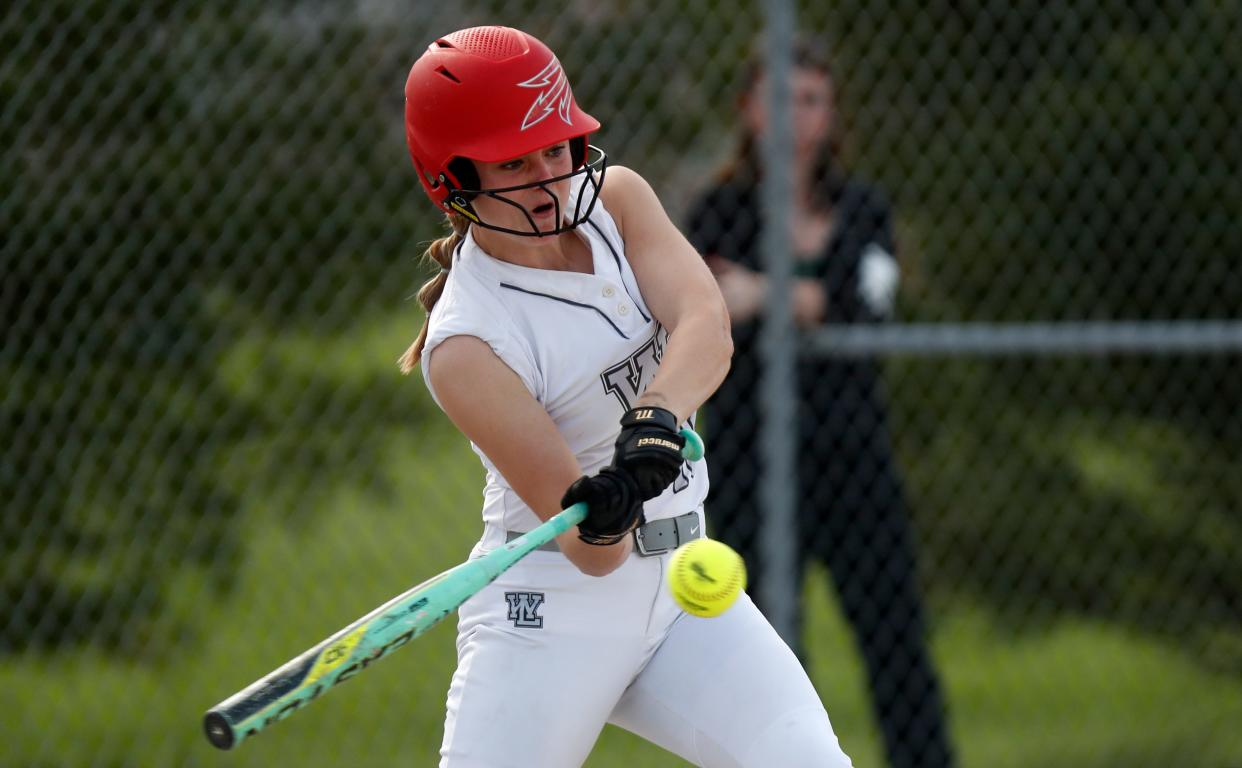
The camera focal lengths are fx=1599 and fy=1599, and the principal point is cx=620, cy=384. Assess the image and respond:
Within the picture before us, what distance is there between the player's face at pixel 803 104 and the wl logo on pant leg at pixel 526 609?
6.73ft

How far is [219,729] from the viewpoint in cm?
214

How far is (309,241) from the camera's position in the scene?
4309 mm

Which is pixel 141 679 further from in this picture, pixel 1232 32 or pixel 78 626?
pixel 1232 32

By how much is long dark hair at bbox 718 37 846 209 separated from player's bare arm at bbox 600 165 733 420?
4.95 ft

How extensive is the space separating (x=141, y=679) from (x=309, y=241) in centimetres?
125

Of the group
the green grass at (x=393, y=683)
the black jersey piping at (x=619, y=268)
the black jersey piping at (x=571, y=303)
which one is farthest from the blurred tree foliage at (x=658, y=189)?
the black jersey piping at (x=571, y=303)

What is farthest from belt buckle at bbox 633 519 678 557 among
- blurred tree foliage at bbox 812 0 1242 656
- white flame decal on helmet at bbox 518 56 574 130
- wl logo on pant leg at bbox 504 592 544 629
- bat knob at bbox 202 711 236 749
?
blurred tree foliage at bbox 812 0 1242 656

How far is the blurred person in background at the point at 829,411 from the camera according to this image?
446 centimetres

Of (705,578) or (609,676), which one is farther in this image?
(609,676)

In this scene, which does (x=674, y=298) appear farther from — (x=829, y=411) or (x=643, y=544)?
(x=829, y=411)

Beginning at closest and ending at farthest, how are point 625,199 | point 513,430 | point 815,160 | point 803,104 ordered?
point 513,430, point 625,199, point 803,104, point 815,160

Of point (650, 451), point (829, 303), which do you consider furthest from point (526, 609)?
point (829, 303)

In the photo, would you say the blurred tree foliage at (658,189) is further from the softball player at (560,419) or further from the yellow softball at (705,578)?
the yellow softball at (705,578)

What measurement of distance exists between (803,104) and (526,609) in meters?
2.17
